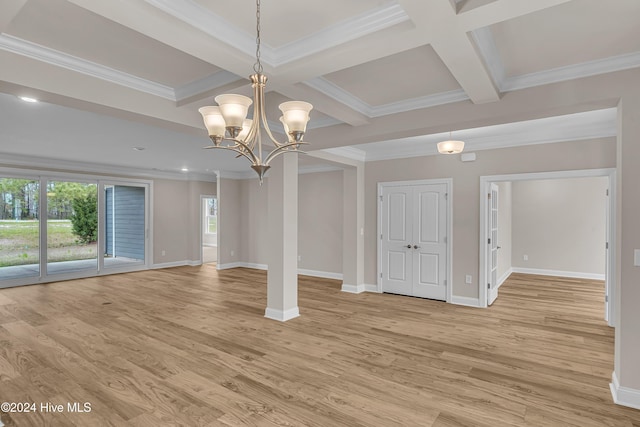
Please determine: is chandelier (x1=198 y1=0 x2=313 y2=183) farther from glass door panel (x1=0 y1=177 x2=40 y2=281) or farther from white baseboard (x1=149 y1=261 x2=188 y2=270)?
white baseboard (x1=149 y1=261 x2=188 y2=270)

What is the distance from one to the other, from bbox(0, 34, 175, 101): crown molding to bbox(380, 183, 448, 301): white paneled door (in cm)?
414

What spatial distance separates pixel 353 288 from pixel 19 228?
22.1 feet

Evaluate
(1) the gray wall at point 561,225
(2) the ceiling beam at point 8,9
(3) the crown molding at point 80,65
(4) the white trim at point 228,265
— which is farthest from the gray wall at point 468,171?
(2) the ceiling beam at point 8,9

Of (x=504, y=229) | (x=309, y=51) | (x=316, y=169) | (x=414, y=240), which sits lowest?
(x=414, y=240)

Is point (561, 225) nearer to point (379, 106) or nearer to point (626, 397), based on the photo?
point (626, 397)

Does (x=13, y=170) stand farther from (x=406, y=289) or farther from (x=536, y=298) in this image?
(x=536, y=298)

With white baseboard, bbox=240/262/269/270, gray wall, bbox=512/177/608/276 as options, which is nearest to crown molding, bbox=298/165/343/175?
white baseboard, bbox=240/262/269/270

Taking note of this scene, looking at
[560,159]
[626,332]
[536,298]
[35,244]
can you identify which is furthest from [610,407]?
[35,244]

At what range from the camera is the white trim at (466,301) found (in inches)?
205

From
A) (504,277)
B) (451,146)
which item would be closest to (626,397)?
(451,146)

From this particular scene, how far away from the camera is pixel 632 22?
80.7 inches

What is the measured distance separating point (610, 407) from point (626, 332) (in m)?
0.57

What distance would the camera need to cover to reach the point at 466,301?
17.4 ft

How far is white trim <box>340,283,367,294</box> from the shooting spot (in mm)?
6219
